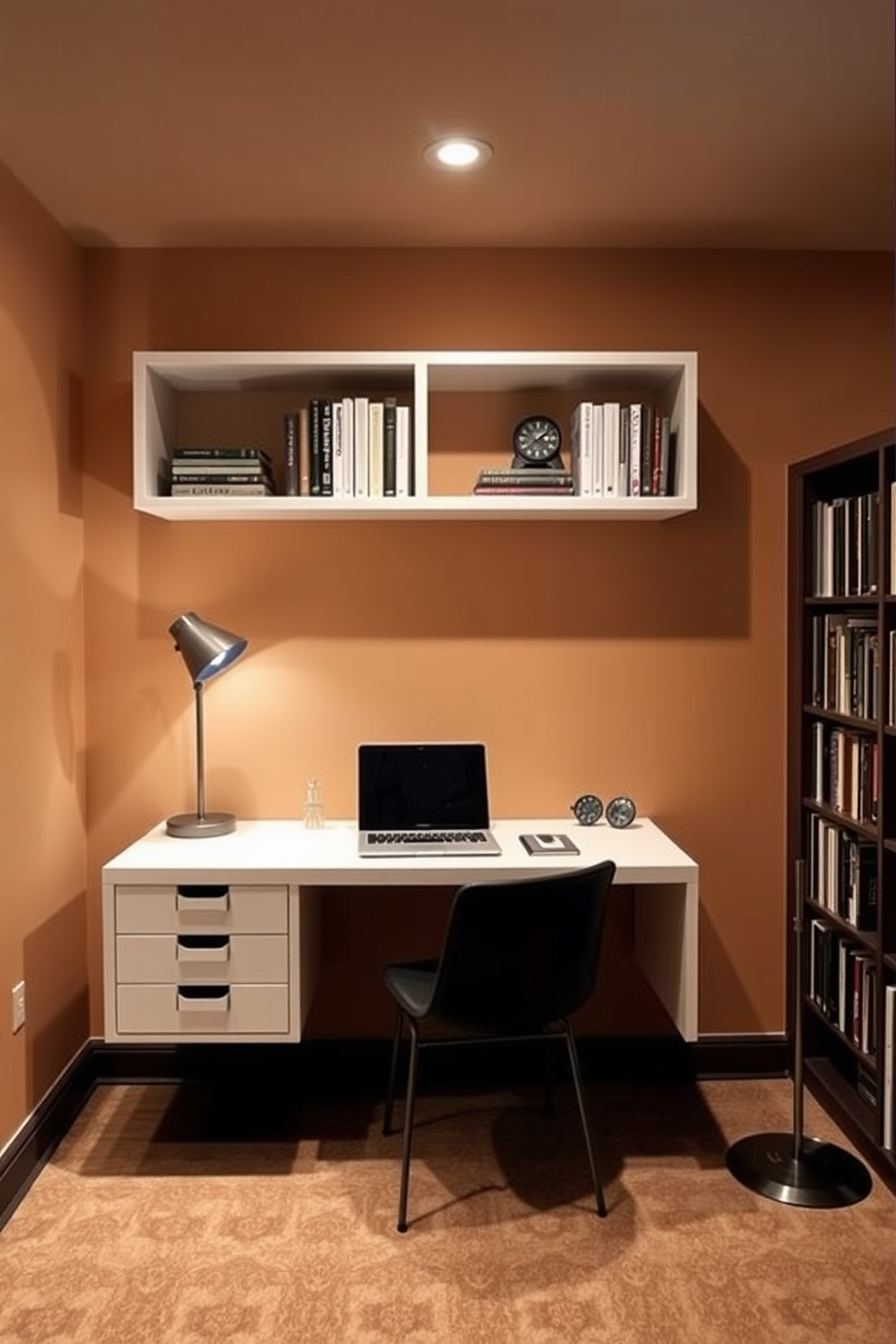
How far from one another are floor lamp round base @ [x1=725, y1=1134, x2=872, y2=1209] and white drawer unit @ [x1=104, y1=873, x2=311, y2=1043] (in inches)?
46.3

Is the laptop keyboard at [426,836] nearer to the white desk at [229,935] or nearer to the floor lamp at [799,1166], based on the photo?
the white desk at [229,935]

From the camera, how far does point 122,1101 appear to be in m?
2.93

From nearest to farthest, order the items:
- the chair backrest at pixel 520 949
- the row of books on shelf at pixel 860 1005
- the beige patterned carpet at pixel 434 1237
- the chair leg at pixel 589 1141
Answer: the beige patterned carpet at pixel 434 1237, the chair backrest at pixel 520 949, the chair leg at pixel 589 1141, the row of books on shelf at pixel 860 1005

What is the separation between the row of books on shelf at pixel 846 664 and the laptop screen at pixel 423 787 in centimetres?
98

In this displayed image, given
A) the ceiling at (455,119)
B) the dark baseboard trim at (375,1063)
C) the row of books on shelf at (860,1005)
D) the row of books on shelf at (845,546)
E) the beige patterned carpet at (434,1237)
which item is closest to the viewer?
the ceiling at (455,119)

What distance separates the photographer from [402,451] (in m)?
2.74

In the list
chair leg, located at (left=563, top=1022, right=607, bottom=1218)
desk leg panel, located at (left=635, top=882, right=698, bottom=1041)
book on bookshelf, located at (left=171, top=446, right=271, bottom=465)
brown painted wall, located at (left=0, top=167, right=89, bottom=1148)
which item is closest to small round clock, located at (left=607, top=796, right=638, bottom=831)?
desk leg panel, located at (left=635, top=882, right=698, bottom=1041)

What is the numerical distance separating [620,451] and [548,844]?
3.49ft

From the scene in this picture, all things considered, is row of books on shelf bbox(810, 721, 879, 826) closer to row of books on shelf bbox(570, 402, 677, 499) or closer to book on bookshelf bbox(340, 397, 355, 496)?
row of books on shelf bbox(570, 402, 677, 499)

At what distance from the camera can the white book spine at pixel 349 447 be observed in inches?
107

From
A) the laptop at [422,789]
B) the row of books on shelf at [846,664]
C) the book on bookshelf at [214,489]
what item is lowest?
the laptop at [422,789]

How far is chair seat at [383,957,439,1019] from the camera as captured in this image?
235 cm

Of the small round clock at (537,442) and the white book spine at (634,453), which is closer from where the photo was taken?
the white book spine at (634,453)

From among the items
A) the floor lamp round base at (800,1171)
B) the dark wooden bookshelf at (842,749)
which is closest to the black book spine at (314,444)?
the dark wooden bookshelf at (842,749)
